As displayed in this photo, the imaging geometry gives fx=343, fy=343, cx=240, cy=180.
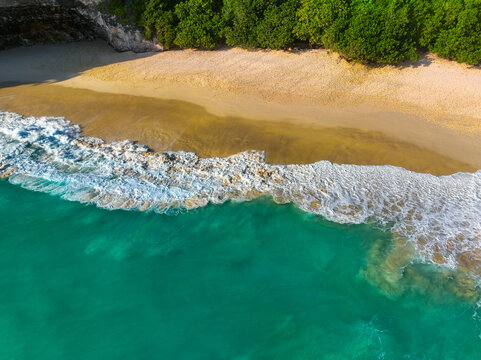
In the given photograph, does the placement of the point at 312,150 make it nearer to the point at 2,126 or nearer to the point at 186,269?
the point at 186,269

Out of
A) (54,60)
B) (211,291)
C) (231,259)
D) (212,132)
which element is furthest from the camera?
(54,60)

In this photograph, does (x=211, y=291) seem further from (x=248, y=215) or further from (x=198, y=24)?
(x=198, y=24)

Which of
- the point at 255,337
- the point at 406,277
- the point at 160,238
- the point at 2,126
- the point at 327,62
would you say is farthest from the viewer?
the point at 327,62

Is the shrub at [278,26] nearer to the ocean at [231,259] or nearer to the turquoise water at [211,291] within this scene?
the ocean at [231,259]

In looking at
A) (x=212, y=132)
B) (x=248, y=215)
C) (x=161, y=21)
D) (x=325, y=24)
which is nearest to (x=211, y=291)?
(x=248, y=215)

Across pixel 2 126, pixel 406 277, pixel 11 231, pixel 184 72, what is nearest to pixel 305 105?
pixel 184 72

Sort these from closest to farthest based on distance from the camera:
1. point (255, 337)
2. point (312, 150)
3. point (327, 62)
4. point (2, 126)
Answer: point (255, 337), point (312, 150), point (2, 126), point (327, 62)
